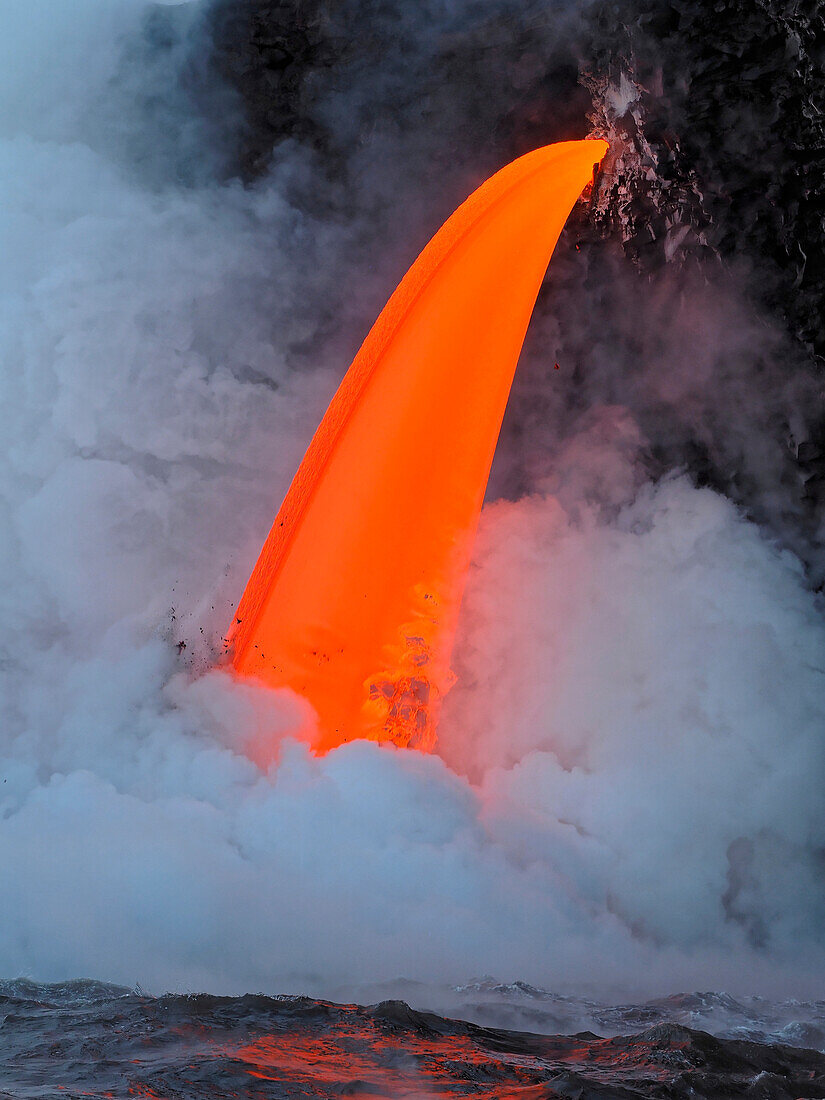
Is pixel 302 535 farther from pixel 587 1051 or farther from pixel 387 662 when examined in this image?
pixel 587 1051

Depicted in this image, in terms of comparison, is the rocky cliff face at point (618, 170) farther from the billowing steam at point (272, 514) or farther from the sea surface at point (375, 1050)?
Result: the sea surface at point (375, 1050)

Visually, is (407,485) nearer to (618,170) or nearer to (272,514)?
(272,514)

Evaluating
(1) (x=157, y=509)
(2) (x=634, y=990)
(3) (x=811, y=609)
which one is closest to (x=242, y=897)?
(2) (x=634, y=990)

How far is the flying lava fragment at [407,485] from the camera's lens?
279 inches

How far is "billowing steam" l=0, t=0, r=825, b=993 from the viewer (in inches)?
196

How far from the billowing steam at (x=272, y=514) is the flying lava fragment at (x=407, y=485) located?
0.45 m

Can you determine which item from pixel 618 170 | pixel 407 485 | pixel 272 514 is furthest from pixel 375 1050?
pixel 618 170

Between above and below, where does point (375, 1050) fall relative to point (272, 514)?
below

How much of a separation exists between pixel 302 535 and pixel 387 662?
49.9 inches

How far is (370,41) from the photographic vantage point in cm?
890

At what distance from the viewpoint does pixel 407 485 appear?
7.57 metres

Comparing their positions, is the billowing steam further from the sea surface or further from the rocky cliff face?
the sea surface

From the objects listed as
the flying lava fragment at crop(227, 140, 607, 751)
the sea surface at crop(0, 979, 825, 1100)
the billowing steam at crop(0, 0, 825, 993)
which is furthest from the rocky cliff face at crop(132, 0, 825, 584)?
the sea surface at crop(0, 979, 825, 1100)

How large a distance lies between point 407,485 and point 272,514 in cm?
170
